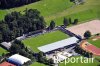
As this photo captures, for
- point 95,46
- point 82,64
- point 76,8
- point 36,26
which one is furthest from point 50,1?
point 82,64

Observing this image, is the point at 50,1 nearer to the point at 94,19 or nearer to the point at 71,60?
the point at 94,19

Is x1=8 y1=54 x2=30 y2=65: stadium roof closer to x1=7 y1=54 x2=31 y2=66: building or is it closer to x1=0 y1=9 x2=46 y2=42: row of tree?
x1=7 y1=54 x2=31 y2=66: building

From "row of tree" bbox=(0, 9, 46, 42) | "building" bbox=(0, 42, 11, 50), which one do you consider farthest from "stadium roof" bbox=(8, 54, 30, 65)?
"row of tree" bbox=(0, 9, 46, 42)

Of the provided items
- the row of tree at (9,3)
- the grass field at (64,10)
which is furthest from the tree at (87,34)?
the row of tree at (9,3)

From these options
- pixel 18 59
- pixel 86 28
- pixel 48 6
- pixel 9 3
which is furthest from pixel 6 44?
pixel 48 6

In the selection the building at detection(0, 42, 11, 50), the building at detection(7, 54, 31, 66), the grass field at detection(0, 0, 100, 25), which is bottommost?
the building at detection(7, 54, 31, 66)

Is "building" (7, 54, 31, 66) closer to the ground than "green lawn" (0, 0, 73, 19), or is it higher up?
closer to the ground
